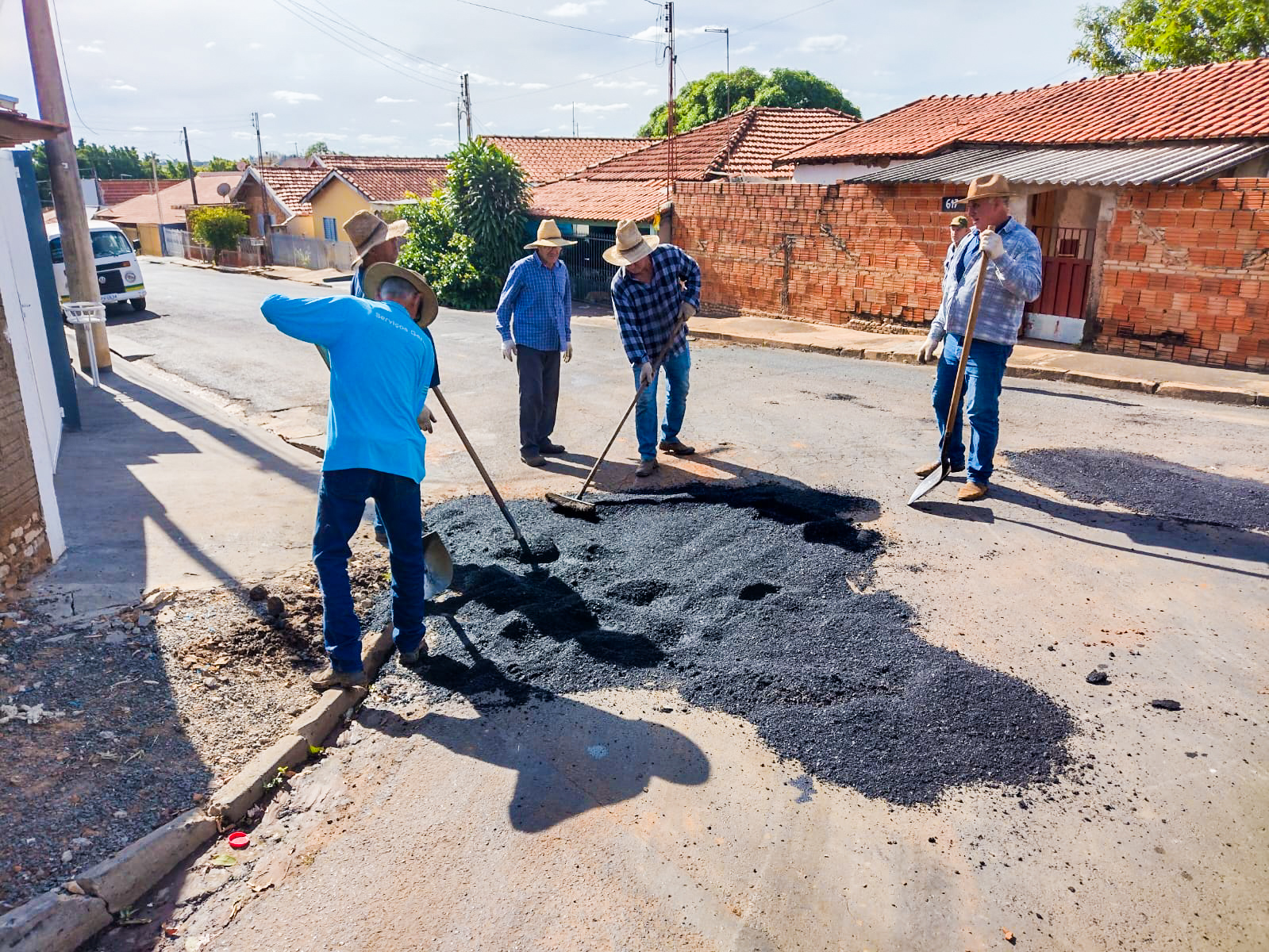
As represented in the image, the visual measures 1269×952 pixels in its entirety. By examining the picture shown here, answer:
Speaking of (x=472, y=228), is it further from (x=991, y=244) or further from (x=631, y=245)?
(x=991, y=244)

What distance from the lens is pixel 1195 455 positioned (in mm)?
6977

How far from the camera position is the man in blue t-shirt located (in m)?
3.75

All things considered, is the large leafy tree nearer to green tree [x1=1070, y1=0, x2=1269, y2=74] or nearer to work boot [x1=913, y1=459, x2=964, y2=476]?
green tree [x1=1070, y1=0, x2=1269, y2=74]

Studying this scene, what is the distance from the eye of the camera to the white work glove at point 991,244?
217 inches

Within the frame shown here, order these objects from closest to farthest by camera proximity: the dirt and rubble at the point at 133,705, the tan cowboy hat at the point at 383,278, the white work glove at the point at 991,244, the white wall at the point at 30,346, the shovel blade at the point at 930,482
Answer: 1. the dirt and rubble at the point at 133,705
2. the tan cowboy hat at the point at 383,278
3. the white wall at the point at 30,346
4. the white work glove at the point at 991,244
5. the shovel blade at the point at 930,482

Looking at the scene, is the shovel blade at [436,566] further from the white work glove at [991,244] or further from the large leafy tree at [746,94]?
the large leafy tree at [746,94]

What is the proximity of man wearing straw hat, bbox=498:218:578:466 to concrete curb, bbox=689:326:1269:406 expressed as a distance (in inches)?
228

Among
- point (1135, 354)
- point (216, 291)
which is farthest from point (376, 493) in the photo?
point (216, 291)

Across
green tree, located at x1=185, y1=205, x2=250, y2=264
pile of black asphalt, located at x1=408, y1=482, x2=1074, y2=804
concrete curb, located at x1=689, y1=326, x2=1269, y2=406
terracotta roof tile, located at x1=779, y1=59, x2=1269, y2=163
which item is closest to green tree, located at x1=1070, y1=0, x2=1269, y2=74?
terracotta roof tile, located at x1=779, y1=59, x2=1269, y2=163

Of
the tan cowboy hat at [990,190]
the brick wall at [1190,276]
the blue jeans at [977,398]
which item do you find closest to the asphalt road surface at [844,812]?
the blue jeans at [977,398]

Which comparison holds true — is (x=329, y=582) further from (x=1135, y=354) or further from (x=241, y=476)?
(x=1135, y=354)

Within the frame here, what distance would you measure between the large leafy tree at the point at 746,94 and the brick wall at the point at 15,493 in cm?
3734

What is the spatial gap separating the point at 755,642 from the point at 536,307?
3.93 m

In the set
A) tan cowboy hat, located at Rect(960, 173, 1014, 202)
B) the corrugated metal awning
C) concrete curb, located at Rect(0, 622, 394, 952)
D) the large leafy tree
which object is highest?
the large leafy tree
